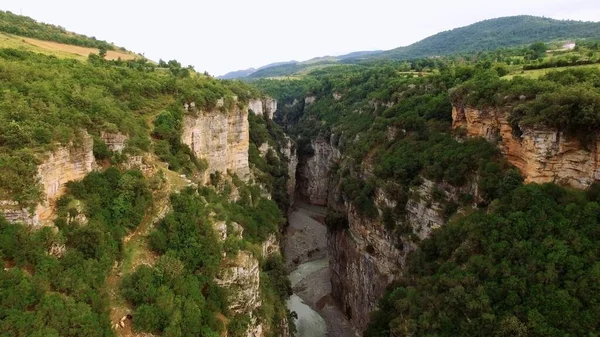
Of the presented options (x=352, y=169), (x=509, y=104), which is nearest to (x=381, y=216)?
(x=352, y=169)

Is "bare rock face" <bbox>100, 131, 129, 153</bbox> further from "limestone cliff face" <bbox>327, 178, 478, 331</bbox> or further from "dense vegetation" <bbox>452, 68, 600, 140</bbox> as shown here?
"dense vegetation" <bbox>452, 68, 600, 140</bbox>

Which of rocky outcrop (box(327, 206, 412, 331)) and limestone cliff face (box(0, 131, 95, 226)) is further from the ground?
limestone cliff face (box(0, 131, 95, 226))

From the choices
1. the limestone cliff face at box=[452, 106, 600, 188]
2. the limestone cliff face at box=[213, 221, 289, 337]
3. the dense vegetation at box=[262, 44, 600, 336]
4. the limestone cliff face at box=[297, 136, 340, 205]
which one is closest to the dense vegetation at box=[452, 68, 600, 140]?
the dense vegetation at box=[262, 44, 600, 336]

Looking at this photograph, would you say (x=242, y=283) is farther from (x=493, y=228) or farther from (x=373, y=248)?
(x=373, y=248)

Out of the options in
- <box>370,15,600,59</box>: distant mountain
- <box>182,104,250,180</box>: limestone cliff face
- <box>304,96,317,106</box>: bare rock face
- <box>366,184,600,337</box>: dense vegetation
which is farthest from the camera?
<box>370,15,600,59</box>: distant mountain

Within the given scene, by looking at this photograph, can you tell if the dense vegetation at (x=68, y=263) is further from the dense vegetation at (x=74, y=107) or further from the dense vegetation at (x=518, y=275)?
the dense vegetation at (x=518, y=275)

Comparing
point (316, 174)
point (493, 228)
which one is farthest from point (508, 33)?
point (493, 228)

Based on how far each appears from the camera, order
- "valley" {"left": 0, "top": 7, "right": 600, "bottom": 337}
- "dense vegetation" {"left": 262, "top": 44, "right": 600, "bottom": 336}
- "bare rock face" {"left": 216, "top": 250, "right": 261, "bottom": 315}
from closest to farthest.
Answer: "valley" {"left": 0, "top": 7, "right": 600, "bottom": 337} < "dense vegetation" {"left": 262, "top": 44, "right": 600, "bottom": 336} < "bare rock face" {"left": 216, "top": 250, "right": 261, "bottom": 315}

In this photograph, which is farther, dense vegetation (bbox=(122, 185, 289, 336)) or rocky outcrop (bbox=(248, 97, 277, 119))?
rocky outcrop (bbox=(248, 97, 277, 119))
